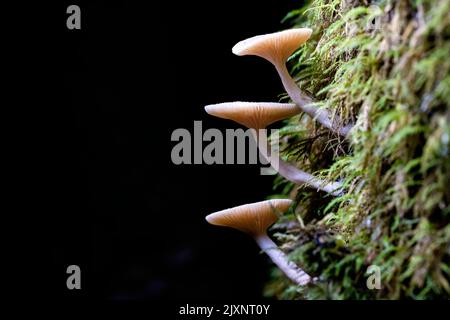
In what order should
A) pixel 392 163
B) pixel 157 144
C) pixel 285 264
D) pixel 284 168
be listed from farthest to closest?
pixel 157 144 < pixel 284 168 < pixel 285 264 < pixel 392 163

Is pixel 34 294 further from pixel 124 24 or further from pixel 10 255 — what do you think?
pixel 124 24

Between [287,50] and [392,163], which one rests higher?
[287,50]

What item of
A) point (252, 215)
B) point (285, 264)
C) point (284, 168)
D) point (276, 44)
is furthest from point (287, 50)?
point (285, 264)

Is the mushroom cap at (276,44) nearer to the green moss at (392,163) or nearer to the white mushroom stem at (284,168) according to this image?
the green moss at (392,163)

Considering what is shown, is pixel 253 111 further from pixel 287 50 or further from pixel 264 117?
pixel 287 50

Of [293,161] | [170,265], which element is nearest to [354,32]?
[293,161]

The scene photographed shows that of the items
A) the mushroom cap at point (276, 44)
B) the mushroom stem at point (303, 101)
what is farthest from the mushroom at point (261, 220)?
the mushroom cap at point (276, 44)

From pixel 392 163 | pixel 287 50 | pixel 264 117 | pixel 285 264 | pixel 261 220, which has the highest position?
pixel 287 50
